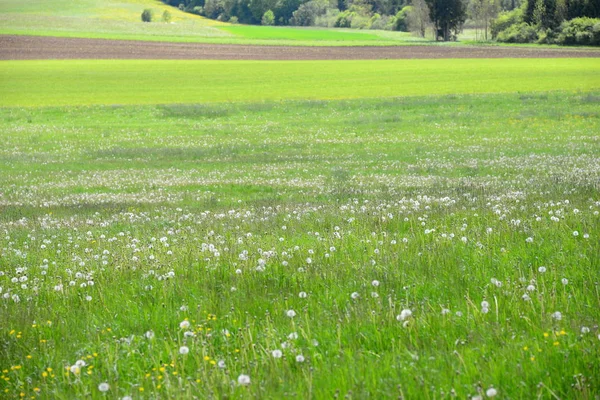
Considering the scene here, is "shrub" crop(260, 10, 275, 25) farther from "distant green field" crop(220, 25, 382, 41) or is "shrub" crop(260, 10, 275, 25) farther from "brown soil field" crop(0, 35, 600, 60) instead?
"brown soil field" crop(0, 35, 600, 60)

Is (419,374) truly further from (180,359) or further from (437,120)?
(437,120)

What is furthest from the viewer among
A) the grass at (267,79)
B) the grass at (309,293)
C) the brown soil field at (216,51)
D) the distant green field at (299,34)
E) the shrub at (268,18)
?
the shrub at (268,18)

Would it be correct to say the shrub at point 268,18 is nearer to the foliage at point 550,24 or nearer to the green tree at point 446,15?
the green tree at point 446,15

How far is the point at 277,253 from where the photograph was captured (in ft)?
26.9

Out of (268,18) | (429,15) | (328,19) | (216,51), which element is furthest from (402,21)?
(216,51)

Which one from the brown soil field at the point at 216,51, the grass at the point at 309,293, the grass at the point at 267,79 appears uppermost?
the brown soil field at the point at 216,51

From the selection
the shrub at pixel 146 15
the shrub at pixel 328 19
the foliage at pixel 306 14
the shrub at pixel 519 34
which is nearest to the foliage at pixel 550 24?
the shrub at pixel 519 34

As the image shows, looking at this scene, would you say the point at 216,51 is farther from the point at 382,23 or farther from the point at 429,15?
Result: the point at 382,23

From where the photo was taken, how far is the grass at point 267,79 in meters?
54.1

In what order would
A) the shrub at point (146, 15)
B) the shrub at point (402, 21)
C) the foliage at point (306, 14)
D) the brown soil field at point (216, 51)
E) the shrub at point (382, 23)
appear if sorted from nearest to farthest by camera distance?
1. the brown soil field at point (216, 51)
2. the shrub at point (146, 15)
3. the shrub at point (402, 21)
4. the shrub at point (382, 23)
5. the foliage at point (306, 14)

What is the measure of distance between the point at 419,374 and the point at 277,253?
400cm

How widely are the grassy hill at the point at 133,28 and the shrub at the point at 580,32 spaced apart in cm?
2814

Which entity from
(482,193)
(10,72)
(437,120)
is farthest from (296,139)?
(10,72)

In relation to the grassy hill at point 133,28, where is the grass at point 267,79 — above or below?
below
